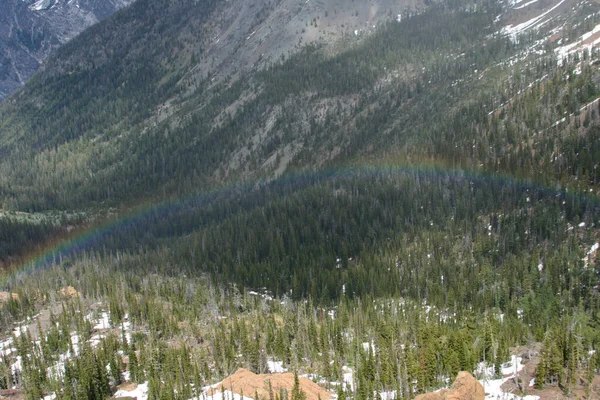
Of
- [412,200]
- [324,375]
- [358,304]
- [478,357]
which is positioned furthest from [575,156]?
[324,375]

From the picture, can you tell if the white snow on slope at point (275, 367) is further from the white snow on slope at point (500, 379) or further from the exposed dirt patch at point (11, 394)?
the exposed dirt patch at point (11, 394)

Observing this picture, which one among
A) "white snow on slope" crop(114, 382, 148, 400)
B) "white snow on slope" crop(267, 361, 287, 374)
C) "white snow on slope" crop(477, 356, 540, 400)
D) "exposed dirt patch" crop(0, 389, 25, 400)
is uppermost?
"exposed dirt patch" crop(0, 389, 25, 400)

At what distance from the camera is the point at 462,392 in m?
70.9

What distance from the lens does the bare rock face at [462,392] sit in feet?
231

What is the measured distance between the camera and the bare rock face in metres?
70.4

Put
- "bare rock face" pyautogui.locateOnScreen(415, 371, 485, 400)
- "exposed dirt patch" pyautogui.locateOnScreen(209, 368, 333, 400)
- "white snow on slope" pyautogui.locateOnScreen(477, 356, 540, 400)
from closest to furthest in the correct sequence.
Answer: "bare rock face" pyautogui.locateOnScreen(415, 371, 485, 400), "white snow on slope" pyautogui.locateOnScreen(477, 356, 540, 400), "exposed dirt patch" pyautogui.locateOnScreen(209, 368, 333, 400)

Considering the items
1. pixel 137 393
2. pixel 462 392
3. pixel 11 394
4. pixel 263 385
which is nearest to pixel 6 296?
pixel 11 394

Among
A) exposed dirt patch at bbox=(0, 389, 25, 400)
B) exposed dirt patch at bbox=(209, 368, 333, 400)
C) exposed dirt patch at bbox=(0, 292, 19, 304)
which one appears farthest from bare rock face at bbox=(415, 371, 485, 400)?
exposed dirt patch at bbox=(0, 292, 19, 304)

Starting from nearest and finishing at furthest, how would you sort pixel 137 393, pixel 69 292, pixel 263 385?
pixel 263 385
pixel 137 393
pixel 69 292

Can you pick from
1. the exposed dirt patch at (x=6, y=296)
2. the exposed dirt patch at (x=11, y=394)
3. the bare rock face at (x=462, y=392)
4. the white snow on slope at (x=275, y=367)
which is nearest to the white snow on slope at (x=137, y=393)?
the exposed dirt patch at (x=11, y=394)

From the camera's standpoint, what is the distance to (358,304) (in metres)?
140

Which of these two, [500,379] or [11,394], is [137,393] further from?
[500,379]

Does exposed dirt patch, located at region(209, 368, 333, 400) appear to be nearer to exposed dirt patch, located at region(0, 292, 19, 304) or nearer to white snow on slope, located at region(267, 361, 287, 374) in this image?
white snow on slope, located at region(267, 361, 287, 374)

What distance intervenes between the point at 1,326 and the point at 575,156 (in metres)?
153
